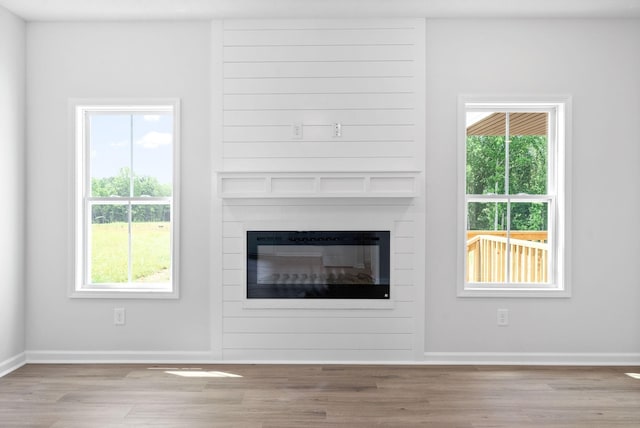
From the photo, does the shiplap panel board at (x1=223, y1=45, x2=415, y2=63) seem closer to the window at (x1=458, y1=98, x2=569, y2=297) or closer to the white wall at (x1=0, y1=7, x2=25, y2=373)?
the window at (x1=458, y1=98, x2=569, y2=297)

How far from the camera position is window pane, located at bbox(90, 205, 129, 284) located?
4145 millimetres

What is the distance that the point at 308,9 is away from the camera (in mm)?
3787

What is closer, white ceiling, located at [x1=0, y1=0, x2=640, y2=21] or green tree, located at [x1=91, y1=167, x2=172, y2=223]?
white ceiling, located at [x1=0, y1=0, x2=640, y2=21]

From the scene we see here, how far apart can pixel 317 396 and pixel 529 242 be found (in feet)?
6.99

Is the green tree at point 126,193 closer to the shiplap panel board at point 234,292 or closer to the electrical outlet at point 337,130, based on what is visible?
the shiplap panel board at point 234,292

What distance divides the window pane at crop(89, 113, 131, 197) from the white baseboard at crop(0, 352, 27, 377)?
1.37 meters

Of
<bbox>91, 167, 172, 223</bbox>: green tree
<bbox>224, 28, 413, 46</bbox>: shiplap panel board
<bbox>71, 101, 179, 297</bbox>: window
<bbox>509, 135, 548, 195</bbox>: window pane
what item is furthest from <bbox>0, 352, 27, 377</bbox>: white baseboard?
<bbox>509, 135, 548, 195</bbox>: window pane

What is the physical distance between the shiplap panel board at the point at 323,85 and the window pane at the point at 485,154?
2.14 ft

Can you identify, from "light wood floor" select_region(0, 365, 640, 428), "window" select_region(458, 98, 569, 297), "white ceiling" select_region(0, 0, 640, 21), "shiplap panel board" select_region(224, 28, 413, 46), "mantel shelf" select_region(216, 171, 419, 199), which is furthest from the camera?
"window" select_region(458, 98, 569, 297)

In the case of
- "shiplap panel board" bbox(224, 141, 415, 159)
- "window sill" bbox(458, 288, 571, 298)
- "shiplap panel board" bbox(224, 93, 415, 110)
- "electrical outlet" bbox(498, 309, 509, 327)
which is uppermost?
"shiplap panel board" bbox(224, 93, 415, 110)

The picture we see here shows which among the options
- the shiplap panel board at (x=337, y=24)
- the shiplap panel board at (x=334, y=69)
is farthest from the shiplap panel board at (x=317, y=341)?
the shiplap panel board at (x=337, y=24)

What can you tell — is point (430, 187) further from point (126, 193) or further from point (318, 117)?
point (126, 193)

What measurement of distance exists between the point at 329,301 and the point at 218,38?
88.4 inches

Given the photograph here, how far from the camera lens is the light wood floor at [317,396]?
2.92m
